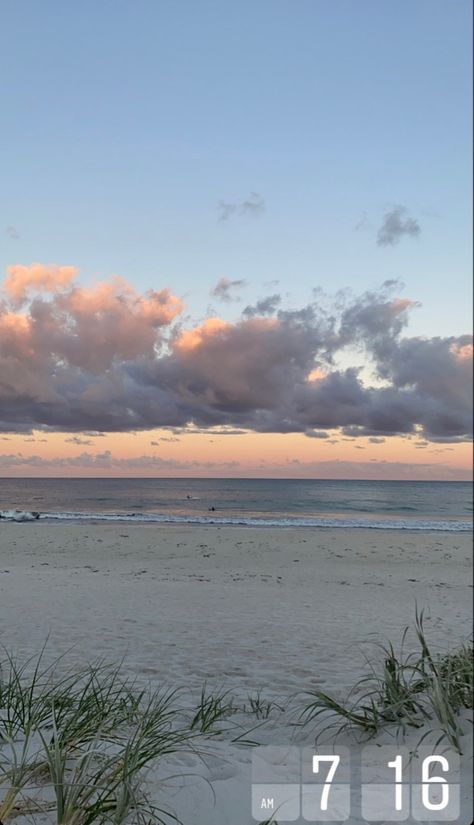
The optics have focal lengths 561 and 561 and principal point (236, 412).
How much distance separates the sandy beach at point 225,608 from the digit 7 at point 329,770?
0.20 metres

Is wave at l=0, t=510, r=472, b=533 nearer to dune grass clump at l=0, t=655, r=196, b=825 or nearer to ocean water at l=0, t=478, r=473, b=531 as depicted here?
ocean water at l=0, t=478, r=473, b=531

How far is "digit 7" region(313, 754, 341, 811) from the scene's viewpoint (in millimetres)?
1436

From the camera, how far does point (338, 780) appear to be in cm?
158

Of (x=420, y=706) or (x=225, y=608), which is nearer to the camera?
(x=420, y=706)

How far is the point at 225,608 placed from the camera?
14.7 feet

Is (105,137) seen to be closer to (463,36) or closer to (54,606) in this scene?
(463,36)

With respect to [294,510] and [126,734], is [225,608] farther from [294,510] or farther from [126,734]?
[294,510]

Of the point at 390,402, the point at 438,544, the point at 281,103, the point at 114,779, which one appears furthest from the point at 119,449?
the point at 438,544

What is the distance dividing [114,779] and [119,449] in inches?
59.5
